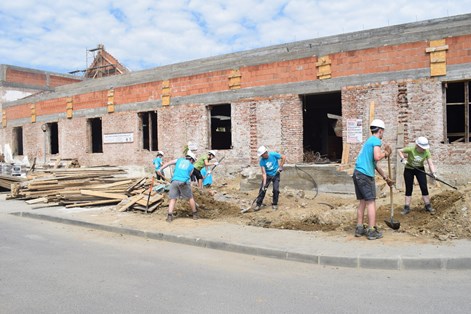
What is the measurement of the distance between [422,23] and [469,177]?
24.7 ft

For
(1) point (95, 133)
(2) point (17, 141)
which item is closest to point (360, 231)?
→ (1) point (95, 133)

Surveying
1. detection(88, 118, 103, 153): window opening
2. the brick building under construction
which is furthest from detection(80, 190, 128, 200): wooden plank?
detection(88, 118, 103, 153): window opening

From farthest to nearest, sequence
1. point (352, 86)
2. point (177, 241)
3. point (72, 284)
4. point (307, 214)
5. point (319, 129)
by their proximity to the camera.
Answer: point (319, 129) → point (352, 86) → point (307, 214) → point (177, 241) → point (72, 284)

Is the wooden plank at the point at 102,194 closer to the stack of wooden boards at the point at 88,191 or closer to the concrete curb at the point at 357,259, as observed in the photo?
the stack of wooden boards at the point at 88,191

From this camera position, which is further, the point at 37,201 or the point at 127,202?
the point at 37,201

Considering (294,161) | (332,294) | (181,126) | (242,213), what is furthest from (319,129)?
(332,294)

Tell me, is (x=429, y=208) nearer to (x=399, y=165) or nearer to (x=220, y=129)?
(x=399, y=165)

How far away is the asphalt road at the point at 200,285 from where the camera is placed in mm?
4531

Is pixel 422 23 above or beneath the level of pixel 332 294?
above

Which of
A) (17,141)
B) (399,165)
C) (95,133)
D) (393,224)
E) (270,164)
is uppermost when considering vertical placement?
(95,133)

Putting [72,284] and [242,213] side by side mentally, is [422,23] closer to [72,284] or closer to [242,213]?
[242,213]

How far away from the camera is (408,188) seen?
28.9 ft

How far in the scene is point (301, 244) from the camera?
714 cm

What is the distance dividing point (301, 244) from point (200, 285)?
2.43 m
